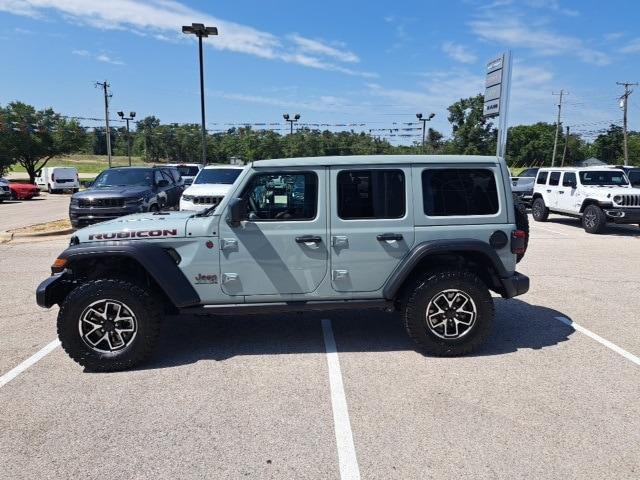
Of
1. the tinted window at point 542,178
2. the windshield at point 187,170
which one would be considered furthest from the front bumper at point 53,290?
the windshield at point 187,170

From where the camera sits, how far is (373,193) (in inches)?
172

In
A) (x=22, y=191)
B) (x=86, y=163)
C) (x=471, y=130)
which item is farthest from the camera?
(x=86, y=163)

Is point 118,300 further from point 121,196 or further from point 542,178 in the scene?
point 542,178

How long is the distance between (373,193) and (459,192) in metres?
0.83

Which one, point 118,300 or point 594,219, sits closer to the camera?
point 118,300

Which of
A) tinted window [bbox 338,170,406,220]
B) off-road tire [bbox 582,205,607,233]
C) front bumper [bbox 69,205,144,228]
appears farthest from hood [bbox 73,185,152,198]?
off-road tire [bbox 582,205,607,233]

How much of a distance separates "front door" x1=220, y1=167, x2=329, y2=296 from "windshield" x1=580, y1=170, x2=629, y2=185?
12863 mm

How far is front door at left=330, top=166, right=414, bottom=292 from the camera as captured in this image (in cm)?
430

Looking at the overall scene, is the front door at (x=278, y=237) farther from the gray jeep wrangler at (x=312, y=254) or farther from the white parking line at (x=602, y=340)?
the white parking line at (x=602, y=340)

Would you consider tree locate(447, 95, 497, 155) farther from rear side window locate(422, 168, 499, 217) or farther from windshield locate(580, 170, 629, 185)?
rear side window locate(422, 168, 499, 217)

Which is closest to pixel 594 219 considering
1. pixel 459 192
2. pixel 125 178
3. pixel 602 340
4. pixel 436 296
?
pixel 602 340

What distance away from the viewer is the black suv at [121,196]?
36.9 feet

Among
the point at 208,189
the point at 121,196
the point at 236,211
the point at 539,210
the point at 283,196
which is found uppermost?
the point at 283,196

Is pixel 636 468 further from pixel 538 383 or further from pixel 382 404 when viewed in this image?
pixel 382 404
